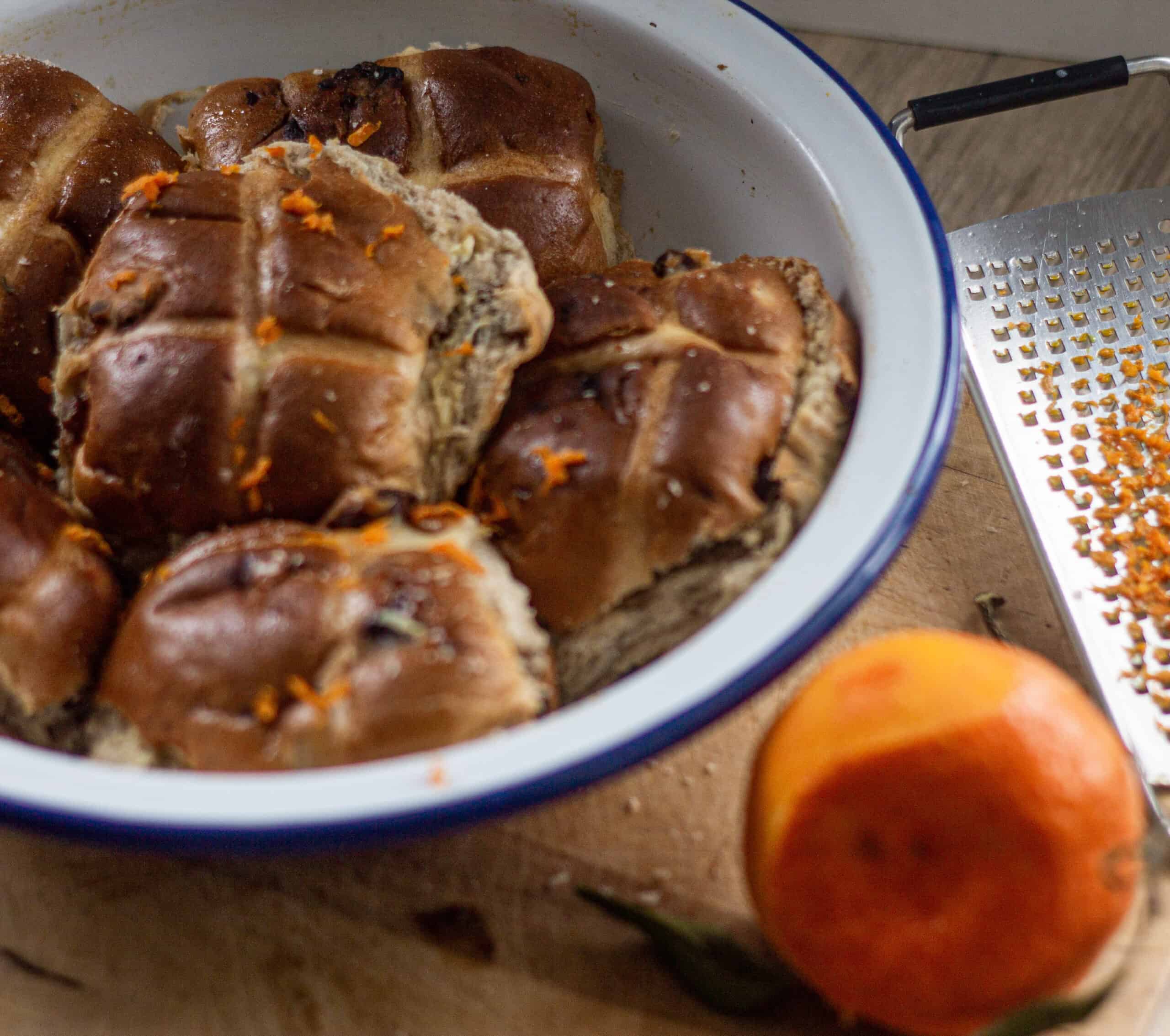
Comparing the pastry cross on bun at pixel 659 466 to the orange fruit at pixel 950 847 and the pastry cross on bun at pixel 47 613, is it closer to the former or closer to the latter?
the orange fruit at pixel 950 847

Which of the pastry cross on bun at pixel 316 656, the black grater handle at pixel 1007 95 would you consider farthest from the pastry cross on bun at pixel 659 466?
the black grater handle at pixel 1007 95

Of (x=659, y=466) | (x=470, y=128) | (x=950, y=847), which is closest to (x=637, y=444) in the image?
(x=659, y=466)

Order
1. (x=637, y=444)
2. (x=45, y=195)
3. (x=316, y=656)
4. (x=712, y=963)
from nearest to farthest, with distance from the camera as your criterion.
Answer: (x=316, y=656)
(x=712, y=963)
(x=637, y=444)
(x=45, y=195)

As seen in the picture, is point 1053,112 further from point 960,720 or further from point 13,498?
point 13,498

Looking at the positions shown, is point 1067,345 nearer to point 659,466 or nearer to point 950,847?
point 659,466

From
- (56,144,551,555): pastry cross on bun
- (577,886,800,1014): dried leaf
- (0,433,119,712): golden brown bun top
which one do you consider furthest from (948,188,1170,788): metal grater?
(0,433,119,712): golden brown bun top

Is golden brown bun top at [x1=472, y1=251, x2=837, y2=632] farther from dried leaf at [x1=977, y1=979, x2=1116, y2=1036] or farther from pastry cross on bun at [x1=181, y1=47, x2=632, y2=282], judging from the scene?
dried leaf at [x1=977, y1=979, x2=1116, y2=1036]
